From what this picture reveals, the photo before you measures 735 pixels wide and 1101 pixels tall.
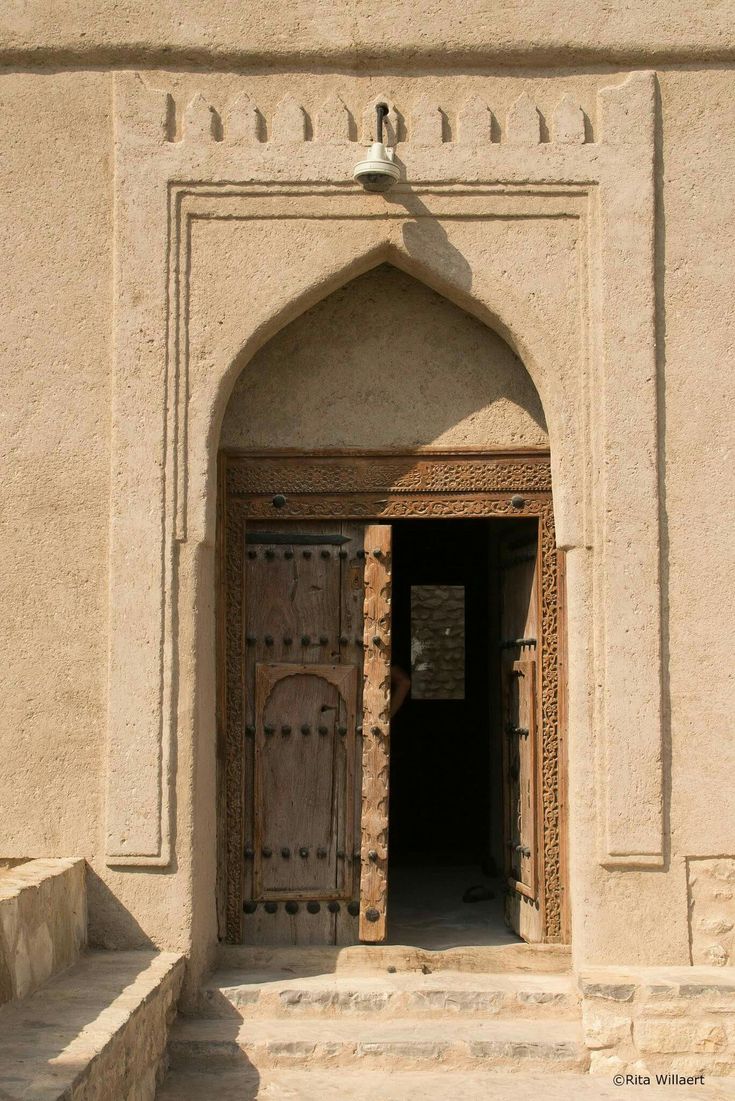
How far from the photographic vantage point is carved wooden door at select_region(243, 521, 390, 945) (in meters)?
5.34

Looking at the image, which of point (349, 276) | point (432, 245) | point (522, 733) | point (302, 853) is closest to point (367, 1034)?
point (302, 853)

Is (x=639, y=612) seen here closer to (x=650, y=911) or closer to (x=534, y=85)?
(x=650, y=911)

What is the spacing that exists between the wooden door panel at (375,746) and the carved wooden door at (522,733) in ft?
2.02

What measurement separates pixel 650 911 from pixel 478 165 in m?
2.93

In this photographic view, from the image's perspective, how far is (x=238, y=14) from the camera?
16.9 feet

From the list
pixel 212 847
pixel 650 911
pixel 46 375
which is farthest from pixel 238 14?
pixel 650 911

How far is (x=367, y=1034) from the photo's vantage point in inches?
186

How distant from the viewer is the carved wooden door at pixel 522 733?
17.8 ft

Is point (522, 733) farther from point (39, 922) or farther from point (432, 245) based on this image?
point (39, 922)

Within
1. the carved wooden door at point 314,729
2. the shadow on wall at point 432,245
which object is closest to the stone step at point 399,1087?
the carved wooden door at point 314,729

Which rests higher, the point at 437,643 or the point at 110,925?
the point at 437,643

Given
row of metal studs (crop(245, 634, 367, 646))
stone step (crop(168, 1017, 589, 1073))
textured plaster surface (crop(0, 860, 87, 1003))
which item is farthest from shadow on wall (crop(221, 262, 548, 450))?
stone step (crop(168, 1017, 589, 1073))

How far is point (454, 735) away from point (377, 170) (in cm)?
591

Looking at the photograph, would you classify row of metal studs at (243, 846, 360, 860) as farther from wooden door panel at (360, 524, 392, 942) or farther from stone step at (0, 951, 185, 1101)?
stone step at (0, 951, 185, 1101)
